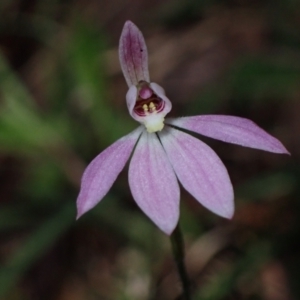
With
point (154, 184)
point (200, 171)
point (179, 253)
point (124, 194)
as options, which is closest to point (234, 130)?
point (200, 171)

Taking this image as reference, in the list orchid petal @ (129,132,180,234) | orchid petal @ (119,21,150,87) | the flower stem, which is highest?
orchid petal @ (119,21,150,87)

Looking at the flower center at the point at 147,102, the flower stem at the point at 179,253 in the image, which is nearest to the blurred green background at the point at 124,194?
the flower stem at the point at 179,253

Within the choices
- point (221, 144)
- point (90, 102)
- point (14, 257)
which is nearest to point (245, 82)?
point (221, 144)

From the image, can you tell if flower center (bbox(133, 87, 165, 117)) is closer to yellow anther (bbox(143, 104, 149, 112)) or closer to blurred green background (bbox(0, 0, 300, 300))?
yellow anther (bbox(143, 104, 149, 112))

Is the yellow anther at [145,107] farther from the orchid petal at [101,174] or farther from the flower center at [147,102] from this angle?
the orchid petal at [101,174]

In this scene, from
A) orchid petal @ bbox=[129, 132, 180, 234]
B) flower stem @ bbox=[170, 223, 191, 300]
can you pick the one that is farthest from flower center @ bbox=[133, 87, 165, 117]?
flower stem @ bbox=[170, 223, 191, 300]

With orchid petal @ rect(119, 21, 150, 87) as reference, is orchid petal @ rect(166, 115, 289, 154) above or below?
below

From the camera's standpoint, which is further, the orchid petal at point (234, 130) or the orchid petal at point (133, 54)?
the orchid petal at point (133, 54)
